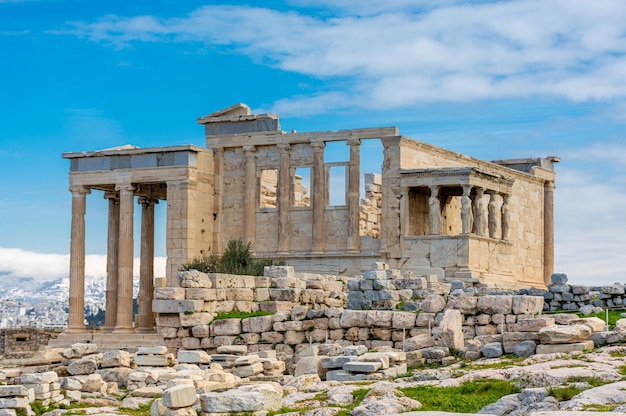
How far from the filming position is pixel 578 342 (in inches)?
792

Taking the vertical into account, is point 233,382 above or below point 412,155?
below

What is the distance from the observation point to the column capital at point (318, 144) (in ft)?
129

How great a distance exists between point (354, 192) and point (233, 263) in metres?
6.07

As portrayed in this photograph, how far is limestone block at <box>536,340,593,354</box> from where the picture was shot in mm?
19828

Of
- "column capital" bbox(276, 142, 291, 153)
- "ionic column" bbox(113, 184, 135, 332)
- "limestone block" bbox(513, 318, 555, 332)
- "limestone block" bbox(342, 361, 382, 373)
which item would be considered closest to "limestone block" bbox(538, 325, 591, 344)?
"limestone block" bbox(513, 318, 555, 332)

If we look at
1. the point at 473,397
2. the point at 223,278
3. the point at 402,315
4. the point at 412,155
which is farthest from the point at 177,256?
the point at 473,397

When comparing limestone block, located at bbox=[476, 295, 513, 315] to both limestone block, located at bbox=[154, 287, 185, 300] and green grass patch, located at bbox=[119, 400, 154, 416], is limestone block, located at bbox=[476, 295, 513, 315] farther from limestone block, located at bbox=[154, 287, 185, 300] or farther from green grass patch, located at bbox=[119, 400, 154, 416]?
green grass patch, located at bbox=[119, 400, 154, 416]

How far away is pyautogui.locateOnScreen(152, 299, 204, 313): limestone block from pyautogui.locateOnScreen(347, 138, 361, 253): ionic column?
504 inches

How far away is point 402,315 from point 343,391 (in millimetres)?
7032

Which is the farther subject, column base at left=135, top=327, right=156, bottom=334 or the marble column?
the marble column

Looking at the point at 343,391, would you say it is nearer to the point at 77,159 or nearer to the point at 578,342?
the point at 578,342

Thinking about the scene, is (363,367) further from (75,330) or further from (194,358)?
(75,330)

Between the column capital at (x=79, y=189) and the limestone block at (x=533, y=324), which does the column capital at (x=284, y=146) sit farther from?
the limestone block at (x=533, y=324)

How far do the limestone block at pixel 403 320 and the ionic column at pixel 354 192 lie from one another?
1427 cm
